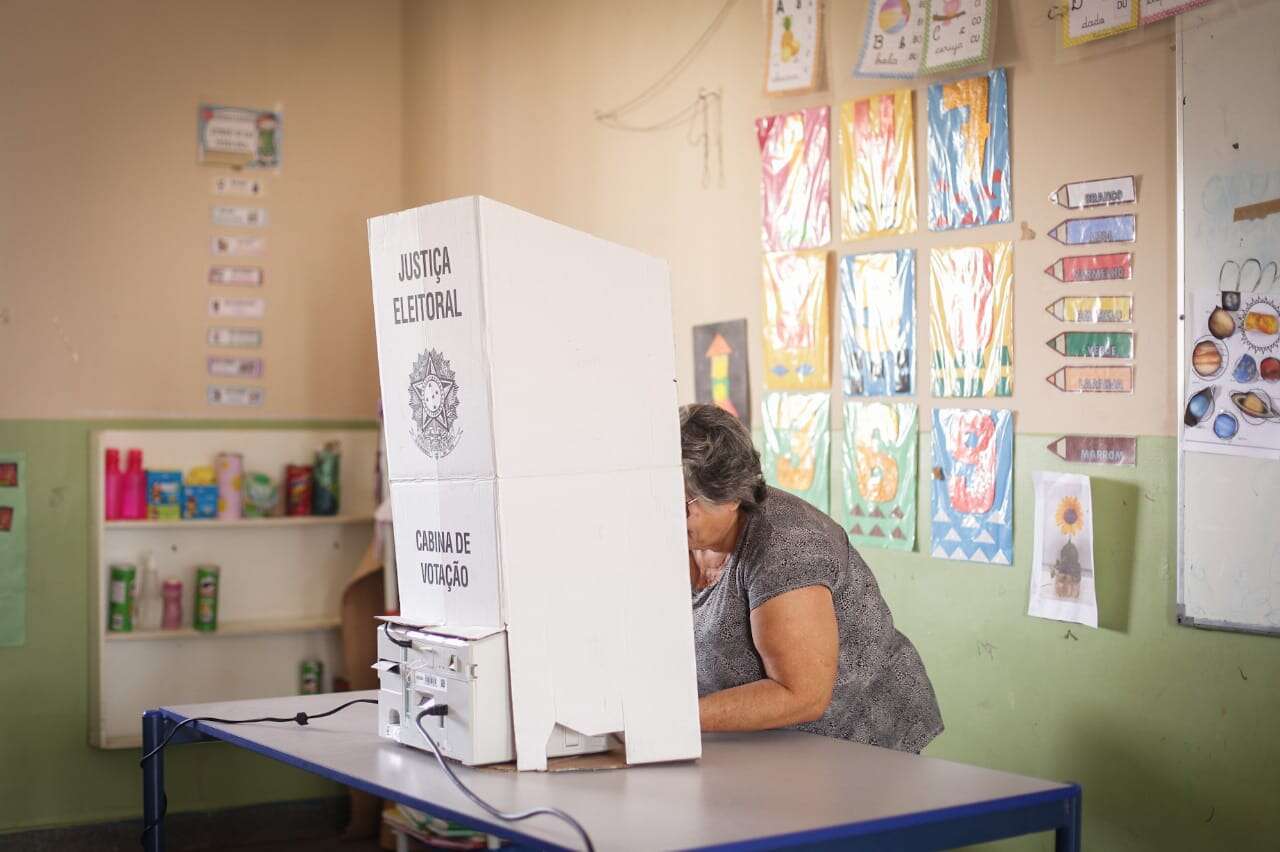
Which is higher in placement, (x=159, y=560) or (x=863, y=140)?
(x=863, y=140)

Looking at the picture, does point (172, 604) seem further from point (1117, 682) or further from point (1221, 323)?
point (1221, 323)

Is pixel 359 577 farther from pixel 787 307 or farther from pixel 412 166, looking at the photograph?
pixel 787 307

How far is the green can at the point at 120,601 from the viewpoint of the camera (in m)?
4.20

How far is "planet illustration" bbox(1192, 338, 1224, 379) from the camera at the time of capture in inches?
92.7

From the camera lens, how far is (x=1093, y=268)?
2.57 m

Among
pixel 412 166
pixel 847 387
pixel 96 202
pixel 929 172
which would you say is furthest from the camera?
pixel 412 166

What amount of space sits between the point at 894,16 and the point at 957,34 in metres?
0.20

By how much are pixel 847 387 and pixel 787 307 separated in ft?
0.89

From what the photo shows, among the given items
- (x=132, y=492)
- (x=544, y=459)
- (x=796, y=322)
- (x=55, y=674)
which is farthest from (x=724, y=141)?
(x=55, y=674)

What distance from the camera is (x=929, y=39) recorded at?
2.88 meters

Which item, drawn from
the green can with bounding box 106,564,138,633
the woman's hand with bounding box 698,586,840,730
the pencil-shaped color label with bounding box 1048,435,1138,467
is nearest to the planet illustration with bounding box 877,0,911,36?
the pencil-shaped color label with bounding box 1048,435,1138,467

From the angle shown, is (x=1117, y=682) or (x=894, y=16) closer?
(x=1117, y=682)

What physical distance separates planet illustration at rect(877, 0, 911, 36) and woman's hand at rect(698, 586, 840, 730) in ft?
4.65

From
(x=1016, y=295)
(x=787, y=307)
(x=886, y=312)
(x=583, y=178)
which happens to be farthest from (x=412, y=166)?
(x=1016, y=295)
